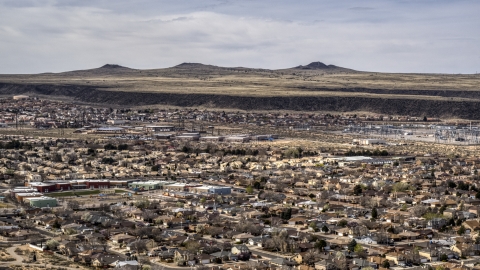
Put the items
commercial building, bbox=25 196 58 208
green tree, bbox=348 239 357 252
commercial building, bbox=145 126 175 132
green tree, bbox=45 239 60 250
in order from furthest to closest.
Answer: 1. commercial building, bbox=145 126 175 132
2. commercial building, bbox=25 196 58 208
3. green tree, bbox=45 239 60 250
4. green tree, bbox=348 239 357 252

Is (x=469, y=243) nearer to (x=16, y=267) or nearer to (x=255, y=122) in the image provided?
(x=16, y=267)

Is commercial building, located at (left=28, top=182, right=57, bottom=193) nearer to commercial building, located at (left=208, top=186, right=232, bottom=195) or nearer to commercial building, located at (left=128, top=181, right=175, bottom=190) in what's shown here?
commercial building, located at (left=128, top=181, right=175, bottom=190)

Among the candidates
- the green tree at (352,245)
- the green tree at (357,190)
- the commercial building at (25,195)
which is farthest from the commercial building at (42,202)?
the green tree at (352,245)

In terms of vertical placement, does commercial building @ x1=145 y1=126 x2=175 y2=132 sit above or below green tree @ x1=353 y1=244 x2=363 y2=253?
below

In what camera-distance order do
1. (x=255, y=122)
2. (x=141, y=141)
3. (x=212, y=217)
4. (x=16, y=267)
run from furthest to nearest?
(x=255, y=122) → (x=141, y=141) → (x=212, y=217) → (x=16, y=267)

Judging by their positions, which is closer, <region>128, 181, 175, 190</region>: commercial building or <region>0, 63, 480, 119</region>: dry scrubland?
<region>128, 181, 175, 190</region>: commercial building

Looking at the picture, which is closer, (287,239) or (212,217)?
(287,239)

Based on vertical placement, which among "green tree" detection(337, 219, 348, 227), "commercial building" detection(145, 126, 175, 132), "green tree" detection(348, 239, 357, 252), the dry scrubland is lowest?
"commercial building" detection(145, 126, 175, 132)

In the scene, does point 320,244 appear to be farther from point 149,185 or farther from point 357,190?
point 149,185

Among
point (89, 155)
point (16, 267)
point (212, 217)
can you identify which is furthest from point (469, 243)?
point (89, 155)

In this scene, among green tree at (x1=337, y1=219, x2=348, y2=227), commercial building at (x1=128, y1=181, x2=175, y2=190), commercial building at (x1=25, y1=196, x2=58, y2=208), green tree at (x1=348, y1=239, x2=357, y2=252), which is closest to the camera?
green tree at (x1=348, y1=239, x2=357, y2=252)

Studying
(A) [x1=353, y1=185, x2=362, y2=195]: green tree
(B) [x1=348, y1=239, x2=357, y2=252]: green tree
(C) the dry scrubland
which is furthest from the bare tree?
(C) the dry scrubland
